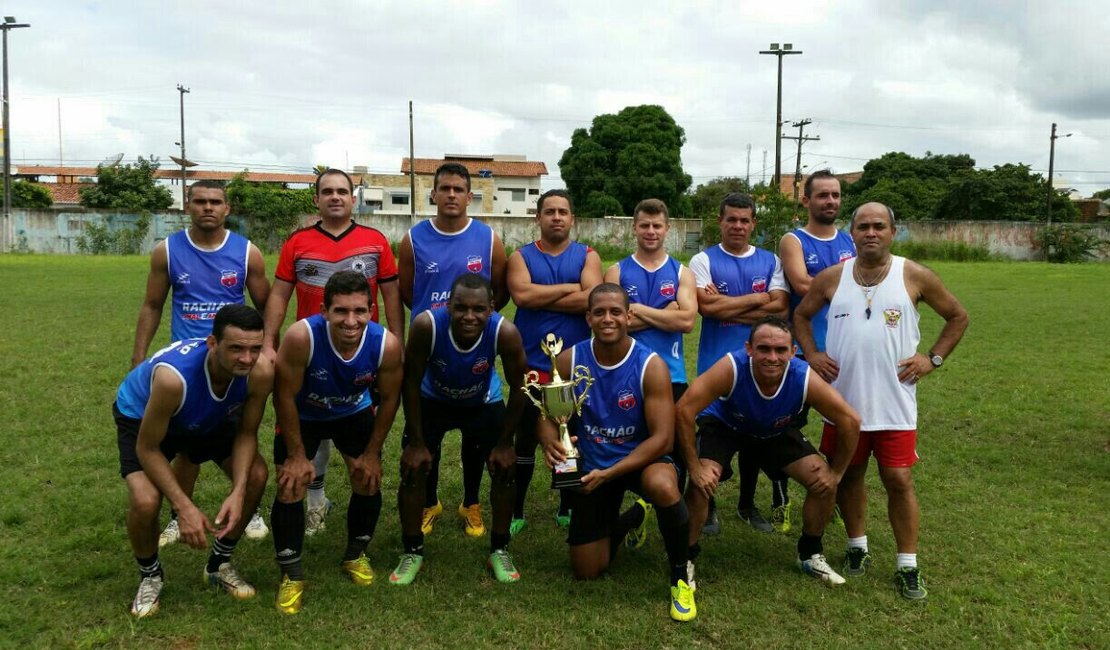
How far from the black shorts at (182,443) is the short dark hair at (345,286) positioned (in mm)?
794

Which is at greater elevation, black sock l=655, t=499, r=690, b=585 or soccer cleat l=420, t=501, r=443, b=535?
black sock l=655, t=499, r=690, b=585

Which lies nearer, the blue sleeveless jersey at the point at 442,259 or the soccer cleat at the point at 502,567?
the soccer cleat at the point at 502,567

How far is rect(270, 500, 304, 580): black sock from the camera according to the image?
165 inches

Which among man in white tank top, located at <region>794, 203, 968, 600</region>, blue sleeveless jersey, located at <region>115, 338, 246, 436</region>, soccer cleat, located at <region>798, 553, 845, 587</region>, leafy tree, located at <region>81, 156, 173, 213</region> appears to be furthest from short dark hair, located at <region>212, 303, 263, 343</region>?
leafy tree, located at <region>81, 156, 173, 213</region>

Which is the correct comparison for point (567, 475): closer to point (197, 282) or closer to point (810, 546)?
point (810, 546)

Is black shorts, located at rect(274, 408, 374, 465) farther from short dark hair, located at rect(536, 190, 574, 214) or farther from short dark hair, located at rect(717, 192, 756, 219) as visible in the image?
short dark hair, located at rect(717, 192, 756, 219)

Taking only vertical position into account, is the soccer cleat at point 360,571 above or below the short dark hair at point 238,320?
below

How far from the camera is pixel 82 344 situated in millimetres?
11617

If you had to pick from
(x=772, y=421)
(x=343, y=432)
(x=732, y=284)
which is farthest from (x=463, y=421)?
(x=732, y=284)

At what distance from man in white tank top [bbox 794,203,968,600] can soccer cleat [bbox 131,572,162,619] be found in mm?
3567

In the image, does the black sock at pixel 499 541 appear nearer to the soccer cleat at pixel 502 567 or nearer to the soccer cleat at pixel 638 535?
the soccer cleat at pixel 502 567

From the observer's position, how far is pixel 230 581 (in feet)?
14.0

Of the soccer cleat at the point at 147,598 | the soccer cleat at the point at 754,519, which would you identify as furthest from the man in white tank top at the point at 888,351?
the soccer cleat at the point at 147,598

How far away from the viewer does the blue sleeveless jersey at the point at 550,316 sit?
5.02m
